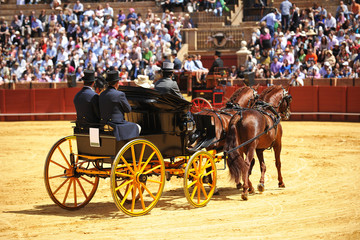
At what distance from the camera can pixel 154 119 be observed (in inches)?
331

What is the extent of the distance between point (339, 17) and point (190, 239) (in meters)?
18.9

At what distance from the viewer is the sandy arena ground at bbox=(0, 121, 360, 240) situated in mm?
7160

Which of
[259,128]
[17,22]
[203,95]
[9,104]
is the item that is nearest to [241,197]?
[259,128]

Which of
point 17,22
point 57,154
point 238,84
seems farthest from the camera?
point 17,22

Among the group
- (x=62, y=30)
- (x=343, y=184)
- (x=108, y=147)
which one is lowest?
(x=343, y=184)

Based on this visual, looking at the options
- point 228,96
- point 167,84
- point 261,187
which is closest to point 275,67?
point 228,96

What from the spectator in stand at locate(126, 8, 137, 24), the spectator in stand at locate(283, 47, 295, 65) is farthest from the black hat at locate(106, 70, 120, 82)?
the spectator in stand at locate(126, 8, 137, 24)

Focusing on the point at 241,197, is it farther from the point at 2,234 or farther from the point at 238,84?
the point at 238,84

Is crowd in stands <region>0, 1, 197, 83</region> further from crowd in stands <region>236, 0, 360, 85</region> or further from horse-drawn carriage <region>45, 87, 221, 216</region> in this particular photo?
horse-drawn carriage <region>45, 87, 221, 216</region>

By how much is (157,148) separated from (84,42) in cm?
1923

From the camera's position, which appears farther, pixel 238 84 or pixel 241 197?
pixel 238 84

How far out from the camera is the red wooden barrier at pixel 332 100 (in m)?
20.5

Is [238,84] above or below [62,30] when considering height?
below

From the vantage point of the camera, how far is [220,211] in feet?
27.3
